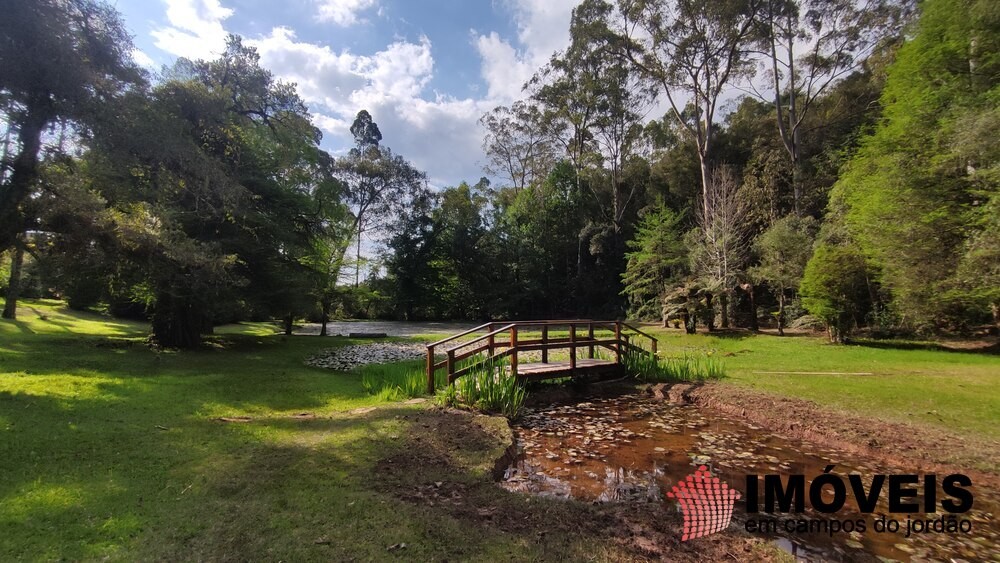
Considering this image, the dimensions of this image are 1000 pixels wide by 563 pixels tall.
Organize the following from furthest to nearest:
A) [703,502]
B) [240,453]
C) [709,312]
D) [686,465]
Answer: [709,312] → [686,465] → [240,453] → [703,502]

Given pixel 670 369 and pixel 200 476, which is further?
pixel 670 369

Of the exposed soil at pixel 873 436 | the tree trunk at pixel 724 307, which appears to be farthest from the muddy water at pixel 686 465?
the tree trunk at pixel 724 307

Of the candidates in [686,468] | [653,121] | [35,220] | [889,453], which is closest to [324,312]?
[35,220]

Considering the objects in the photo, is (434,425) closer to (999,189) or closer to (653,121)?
(999,189)

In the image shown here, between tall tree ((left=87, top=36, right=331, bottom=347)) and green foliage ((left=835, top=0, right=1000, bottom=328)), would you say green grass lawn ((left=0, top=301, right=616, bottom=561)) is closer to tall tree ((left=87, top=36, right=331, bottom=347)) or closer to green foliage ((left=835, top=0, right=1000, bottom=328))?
tall tree ((left=87, top=36, right=331, bottom=347))

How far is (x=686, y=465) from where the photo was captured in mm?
4969

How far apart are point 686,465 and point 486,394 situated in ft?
9.82

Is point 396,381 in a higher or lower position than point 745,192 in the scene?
lower

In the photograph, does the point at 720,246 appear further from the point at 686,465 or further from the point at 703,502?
the point at 703,502

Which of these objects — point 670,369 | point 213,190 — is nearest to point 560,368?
point 670,369

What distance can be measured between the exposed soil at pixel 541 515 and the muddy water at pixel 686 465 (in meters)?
0.46

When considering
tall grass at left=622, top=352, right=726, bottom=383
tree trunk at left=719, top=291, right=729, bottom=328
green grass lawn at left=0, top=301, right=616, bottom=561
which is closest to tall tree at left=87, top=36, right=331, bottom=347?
green grass lawn at left=0, top=301, right=616, bottom=561

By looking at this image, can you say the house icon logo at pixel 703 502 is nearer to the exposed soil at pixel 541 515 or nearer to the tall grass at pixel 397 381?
the exposed soil at pixel 541 515

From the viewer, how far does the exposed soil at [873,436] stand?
459 centimetres
